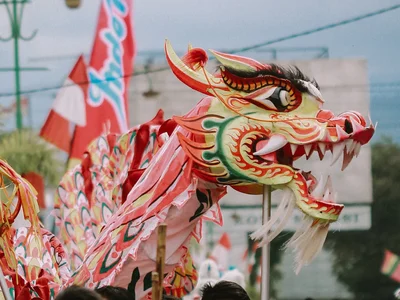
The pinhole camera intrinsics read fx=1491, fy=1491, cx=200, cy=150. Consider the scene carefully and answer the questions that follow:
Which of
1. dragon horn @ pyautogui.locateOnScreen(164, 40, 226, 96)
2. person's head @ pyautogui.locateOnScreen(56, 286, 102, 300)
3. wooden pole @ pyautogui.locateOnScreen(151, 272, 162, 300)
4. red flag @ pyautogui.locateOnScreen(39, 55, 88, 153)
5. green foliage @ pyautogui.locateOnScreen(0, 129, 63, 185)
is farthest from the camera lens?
green foliage @ pyautogui.locateOnScreen(0, 129, 63, 185)

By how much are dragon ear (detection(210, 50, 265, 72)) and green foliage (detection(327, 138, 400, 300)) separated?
794 inches

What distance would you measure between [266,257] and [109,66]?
15655 mm

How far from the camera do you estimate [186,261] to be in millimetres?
8477

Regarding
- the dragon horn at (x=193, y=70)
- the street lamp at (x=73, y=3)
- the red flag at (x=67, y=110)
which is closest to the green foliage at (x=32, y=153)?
the red flag at (x=67, y=110)

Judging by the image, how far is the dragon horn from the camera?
751 cm

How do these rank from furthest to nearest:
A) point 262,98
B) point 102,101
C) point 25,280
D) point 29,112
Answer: point 29,112, point 102,101, point 25,280, point 262,98

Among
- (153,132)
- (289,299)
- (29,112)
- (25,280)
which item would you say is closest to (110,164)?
(153,132)

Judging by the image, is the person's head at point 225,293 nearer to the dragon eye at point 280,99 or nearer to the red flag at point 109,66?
the dragon eye at point 280,99

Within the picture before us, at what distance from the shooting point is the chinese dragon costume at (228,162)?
728cm

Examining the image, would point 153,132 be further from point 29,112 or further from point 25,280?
point 29,112

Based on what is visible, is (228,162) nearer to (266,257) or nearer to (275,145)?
(275,145)

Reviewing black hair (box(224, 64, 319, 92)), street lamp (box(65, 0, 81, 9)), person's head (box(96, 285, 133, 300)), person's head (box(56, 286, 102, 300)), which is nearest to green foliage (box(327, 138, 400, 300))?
street lamp (box(65, 0, 81, 9))

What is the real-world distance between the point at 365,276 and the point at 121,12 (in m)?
8.48

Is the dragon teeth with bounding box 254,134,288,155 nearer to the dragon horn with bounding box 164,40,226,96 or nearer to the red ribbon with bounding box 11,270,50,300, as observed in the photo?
the dragon horn with bounding box 164,40,226,96
